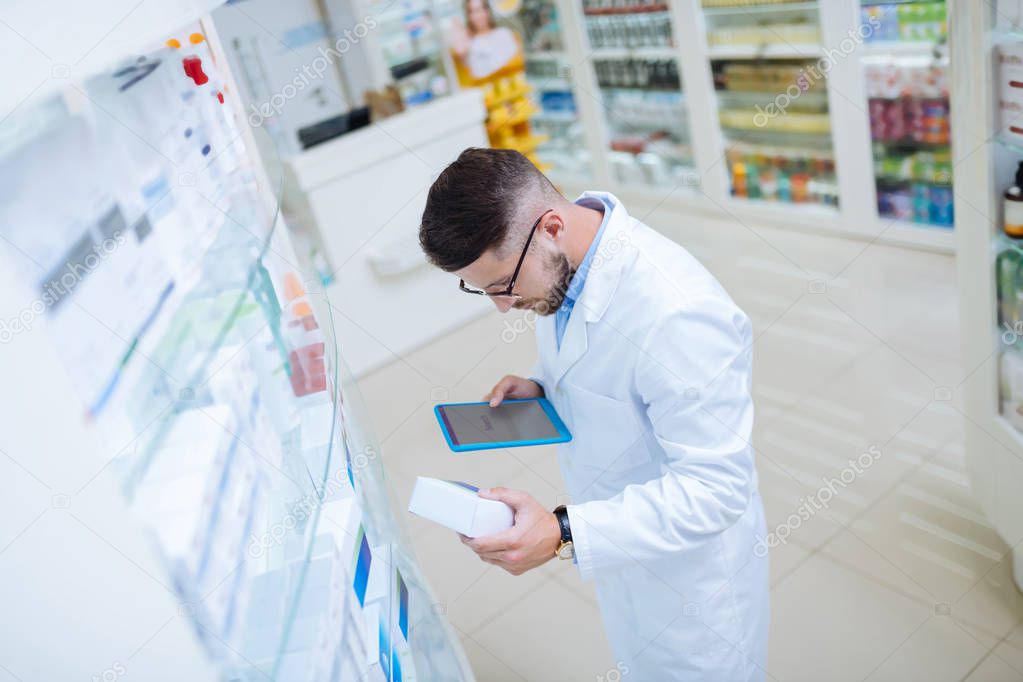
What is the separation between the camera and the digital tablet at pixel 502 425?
1764mm

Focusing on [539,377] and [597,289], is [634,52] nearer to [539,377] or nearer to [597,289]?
[539,377]

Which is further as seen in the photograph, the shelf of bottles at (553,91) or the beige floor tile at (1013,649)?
the shelf of bottles at (553,91)

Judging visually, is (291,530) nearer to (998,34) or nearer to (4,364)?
(4,364)

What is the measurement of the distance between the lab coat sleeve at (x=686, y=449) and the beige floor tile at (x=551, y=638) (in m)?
1.34

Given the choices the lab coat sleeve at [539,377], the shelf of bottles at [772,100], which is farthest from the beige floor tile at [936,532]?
the shelf of bottles at [772,100]

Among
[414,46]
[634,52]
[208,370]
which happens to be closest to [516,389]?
[208,370]

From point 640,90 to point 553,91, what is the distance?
1093 millimetres

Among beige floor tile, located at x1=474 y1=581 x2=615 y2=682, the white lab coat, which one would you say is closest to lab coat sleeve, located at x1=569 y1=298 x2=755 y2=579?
the white lab coat

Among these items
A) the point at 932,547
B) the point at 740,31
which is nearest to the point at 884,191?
the point at 740,31

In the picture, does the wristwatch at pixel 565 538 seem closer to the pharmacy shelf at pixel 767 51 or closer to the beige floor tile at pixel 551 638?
the beige floor tile at pixel 551 638

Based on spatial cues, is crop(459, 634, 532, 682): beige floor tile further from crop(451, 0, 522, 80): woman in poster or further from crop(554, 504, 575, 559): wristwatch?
crop(451, 0, 522, 80): woman in poster

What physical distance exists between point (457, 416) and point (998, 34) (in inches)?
64.9

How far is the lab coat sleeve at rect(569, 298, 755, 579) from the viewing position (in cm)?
148

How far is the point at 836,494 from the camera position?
10.4 feet
